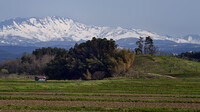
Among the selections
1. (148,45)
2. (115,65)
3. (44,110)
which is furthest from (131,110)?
(148,45)

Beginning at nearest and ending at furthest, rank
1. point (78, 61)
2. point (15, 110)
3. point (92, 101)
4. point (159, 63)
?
point (15, 110) < point (92, 101) < point (78, 61) < point (159, 63)

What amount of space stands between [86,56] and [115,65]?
13.4 metres

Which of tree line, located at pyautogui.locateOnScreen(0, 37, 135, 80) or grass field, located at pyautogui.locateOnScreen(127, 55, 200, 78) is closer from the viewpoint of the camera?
tree line, located at pyautogui.locateOnScreen(0, 37, 135, 80)

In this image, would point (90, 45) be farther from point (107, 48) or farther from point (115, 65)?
point (115, 65)

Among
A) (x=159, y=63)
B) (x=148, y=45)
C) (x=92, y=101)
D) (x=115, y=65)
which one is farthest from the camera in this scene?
(x=148, y=45)

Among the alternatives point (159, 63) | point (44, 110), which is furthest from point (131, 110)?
point (159, 63)

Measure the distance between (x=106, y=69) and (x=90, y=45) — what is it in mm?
13784

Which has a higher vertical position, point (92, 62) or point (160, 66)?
point (92, 62)

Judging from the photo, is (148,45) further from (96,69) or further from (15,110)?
(15,110)

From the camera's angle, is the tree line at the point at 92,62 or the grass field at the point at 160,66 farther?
the grass field at the point at 160,66

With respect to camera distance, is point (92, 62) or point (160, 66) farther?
point (160, 66)

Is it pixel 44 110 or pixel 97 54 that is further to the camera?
pixel 97 54

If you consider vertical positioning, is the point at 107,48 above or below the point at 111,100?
above

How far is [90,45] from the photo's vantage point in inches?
3922
